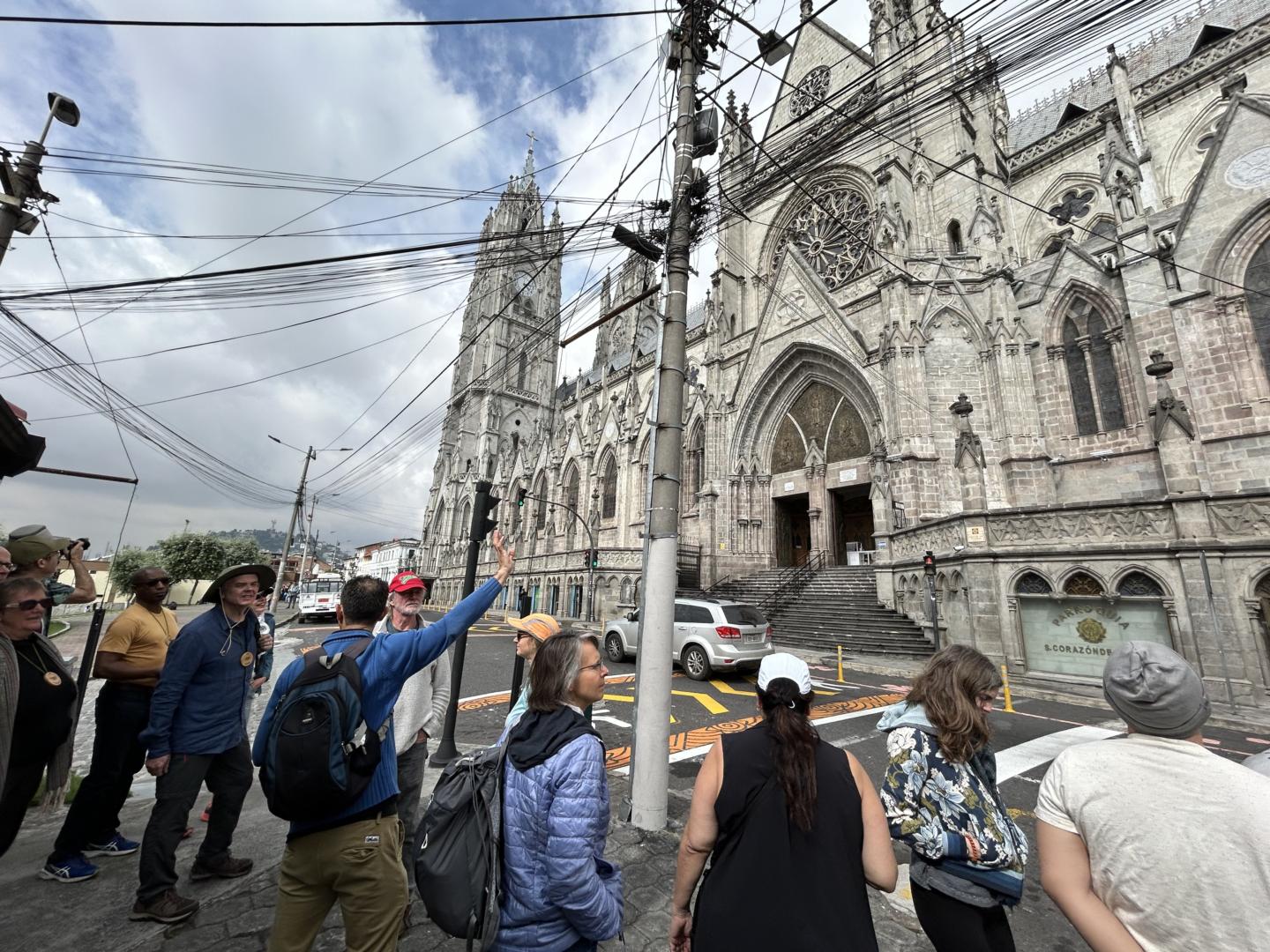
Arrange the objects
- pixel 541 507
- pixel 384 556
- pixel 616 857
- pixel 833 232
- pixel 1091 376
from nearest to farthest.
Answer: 1. pixel 616 857
2. pixel 1091 376
3. pixel 833 232
4. pixel 541 507
5. pixel 384 556

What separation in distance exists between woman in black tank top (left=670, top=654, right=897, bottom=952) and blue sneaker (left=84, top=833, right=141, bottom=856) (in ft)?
12.8

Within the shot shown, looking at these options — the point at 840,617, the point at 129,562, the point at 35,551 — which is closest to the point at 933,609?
the point at 840,617

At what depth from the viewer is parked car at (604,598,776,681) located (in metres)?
10.5

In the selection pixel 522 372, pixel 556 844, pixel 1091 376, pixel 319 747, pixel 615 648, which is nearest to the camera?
pixel 556 844

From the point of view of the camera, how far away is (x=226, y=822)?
3174 mm

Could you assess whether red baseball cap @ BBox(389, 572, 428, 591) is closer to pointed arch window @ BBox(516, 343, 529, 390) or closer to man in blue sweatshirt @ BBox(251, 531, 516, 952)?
man in blue sweatshirt @ BBox(251, 531, 516, 952)

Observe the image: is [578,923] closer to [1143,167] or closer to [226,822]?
[226,822]

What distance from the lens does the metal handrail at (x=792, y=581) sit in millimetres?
18344

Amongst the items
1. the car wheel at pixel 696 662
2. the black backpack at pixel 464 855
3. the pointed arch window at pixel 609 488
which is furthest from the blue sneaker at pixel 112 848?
the pointed arch window at pixel 609 488

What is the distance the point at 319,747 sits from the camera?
181 cm

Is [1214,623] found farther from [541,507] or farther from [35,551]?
[541,507]

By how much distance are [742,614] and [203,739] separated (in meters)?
9.55

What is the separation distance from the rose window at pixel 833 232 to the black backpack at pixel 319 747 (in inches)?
923

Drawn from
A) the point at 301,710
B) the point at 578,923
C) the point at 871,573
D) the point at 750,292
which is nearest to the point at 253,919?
the point at 301,710
